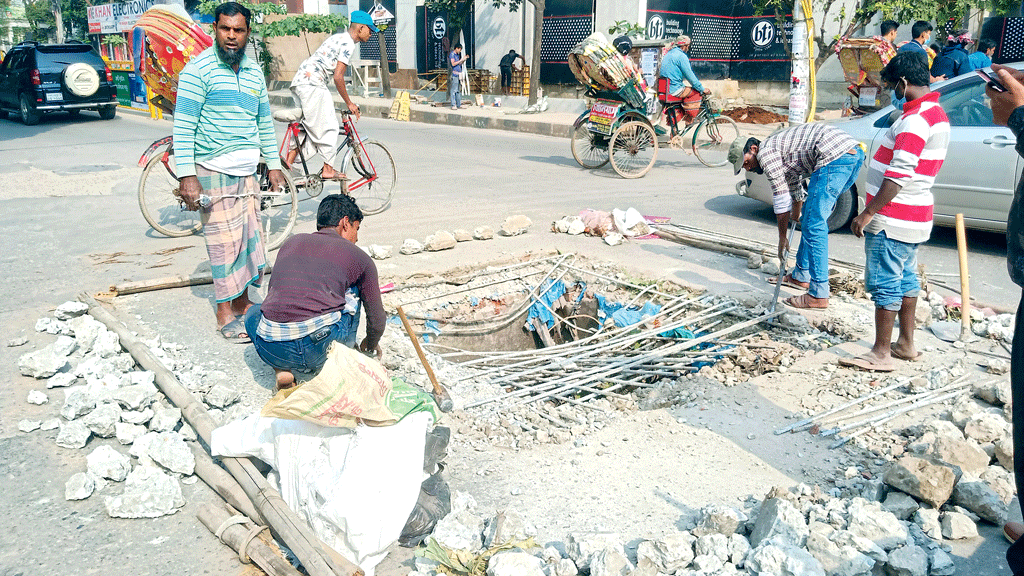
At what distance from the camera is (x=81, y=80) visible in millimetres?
16422

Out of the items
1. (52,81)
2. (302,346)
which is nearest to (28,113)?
(52,81)

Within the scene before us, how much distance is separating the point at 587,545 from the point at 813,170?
363cm

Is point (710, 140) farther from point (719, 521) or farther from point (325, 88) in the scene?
point (719, 521)

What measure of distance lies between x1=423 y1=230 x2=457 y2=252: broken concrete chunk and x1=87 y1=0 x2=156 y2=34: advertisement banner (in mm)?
22177

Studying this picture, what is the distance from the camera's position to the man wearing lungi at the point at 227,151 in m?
4.33

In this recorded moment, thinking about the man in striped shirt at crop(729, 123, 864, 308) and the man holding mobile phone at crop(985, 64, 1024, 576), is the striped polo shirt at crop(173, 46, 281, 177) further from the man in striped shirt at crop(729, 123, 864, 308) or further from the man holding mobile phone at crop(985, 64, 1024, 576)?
the man holding mobile phone at crop(985, 64, 1024, 576)

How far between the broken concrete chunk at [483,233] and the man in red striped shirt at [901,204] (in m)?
3.37

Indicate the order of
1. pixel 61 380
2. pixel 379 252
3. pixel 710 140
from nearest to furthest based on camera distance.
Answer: pixel 61 380 < pixel 379 252 < pixel 710 140

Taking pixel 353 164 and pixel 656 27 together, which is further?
pixel 656 27

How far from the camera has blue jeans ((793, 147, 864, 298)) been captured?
5.15 m

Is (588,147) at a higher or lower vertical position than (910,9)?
lower

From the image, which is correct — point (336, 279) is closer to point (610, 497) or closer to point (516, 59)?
point (610, 497)

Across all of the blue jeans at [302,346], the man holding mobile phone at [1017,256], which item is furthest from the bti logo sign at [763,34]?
the man holding mobile phone at [1017,256]

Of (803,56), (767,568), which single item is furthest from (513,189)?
(767,568)
